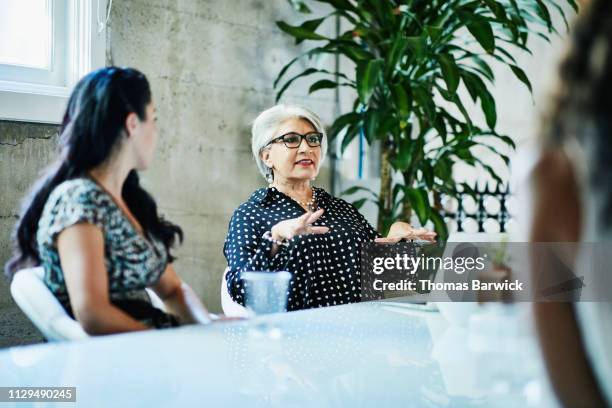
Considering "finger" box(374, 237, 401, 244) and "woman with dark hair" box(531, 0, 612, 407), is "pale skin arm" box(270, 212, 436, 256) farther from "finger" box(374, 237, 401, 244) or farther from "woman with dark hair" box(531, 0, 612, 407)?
"woman with dark hair" box(531, 0, 612, 407)

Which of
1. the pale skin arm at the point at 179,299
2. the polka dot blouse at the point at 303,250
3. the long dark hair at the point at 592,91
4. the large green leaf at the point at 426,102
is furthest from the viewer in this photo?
the large green leaf at the point at 426,102

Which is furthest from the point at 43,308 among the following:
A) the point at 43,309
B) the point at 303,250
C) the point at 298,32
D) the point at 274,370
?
the point at 298,32

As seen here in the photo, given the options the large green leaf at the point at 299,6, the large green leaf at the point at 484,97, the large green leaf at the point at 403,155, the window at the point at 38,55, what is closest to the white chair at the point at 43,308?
the window at the point at 38,55

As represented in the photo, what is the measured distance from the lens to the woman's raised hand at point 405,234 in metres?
1.78

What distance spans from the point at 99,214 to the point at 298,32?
143 cm

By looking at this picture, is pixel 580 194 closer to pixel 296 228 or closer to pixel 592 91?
pixel 592 91

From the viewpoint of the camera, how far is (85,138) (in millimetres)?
978

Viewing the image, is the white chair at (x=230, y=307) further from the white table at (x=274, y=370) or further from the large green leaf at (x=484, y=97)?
the large green leaf at (x=484, y=97)

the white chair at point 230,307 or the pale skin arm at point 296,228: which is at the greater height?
the pale skin arm at point 296,228

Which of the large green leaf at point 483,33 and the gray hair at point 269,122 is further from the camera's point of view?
the large green leaf at point 483,33

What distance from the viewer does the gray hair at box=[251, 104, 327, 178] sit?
1725 mm

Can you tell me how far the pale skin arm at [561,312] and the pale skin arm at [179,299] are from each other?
0.68 m

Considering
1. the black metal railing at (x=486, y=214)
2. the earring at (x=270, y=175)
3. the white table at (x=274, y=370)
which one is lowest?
the white table at (x=274, y=370)

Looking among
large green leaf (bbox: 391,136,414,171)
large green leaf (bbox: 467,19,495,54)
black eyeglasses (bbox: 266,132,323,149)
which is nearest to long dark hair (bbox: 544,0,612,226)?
black eyeglasses (bbox: 266,132,323,149)
